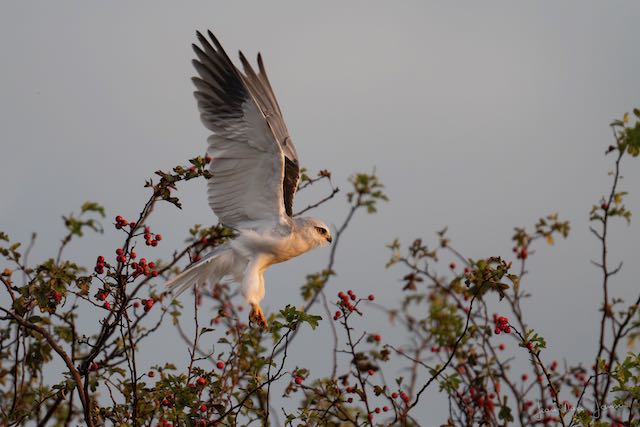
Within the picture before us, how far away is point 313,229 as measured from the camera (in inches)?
283

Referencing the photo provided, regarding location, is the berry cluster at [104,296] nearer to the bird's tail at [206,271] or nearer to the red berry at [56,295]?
the red berry at [56,295]

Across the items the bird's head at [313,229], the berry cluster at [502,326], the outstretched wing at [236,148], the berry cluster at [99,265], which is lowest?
the berry cluster at [502,326]

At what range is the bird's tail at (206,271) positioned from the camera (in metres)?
6.75

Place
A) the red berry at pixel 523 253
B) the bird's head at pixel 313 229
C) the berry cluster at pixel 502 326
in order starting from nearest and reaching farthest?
the berry cluster at pixel 502 326 < the bird's head at pixel 313 229 < the red berry at pixel 523 253

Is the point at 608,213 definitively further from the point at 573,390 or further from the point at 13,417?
the point at 13,417

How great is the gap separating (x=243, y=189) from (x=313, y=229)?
682mm

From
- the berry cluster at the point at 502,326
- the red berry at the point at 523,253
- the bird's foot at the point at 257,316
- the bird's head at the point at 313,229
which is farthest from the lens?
the red berry at the point at 523,253

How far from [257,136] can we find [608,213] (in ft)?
10.0

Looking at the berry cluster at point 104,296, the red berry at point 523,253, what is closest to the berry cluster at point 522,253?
the red berry at point 523,253

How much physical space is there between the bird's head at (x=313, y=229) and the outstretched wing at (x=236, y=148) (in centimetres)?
18

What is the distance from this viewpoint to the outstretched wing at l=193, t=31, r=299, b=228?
675 cm


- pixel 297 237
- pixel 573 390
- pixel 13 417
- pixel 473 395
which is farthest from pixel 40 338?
pixel 573 390

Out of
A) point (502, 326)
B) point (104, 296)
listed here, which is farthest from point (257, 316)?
point (502, 326)

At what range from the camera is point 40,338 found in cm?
625
